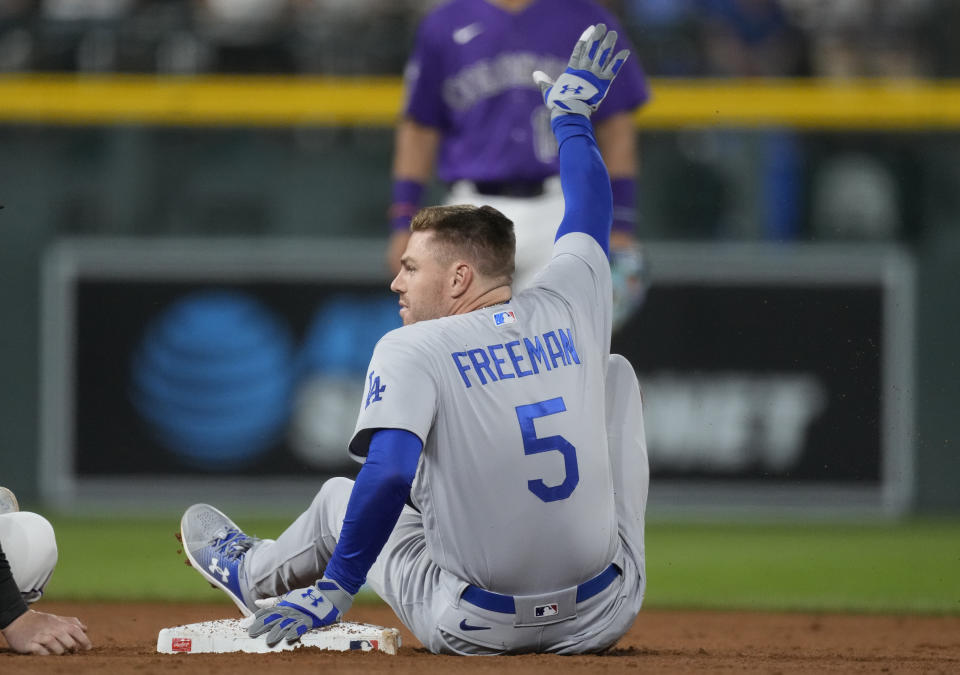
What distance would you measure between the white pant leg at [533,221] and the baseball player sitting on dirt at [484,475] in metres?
1.97

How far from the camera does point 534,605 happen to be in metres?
3.56

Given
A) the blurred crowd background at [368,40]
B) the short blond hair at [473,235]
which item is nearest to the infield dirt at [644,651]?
the short blond hair at [473,235]

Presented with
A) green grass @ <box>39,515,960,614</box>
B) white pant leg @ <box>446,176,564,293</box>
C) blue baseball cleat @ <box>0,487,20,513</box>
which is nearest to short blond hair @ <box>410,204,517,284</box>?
blue baseball cleat @ <box>0,487,20,513</box>

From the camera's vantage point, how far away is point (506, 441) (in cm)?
346

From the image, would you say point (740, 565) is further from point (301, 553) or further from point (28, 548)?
point (28, 548)

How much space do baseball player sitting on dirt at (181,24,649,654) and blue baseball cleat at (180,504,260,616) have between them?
0.29 ft

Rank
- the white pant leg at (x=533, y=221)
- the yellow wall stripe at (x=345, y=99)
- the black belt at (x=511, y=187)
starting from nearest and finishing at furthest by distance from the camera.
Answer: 1. the white pant leg at (x=533, y=221)
2. the black belt at (x=511, y=187)
3. the yellow wall stripe at (x=345, y=99)

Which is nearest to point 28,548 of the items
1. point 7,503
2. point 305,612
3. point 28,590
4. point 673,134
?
point 28,590

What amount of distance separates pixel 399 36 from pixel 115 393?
2855 mm

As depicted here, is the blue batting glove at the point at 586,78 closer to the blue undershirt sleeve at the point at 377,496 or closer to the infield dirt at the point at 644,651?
the blue undershirt sleeve at the point at 377,496

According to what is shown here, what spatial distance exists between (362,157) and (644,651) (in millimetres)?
6175

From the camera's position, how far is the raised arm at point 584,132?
3.97 metres

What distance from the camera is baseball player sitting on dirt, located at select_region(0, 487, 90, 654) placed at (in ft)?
11.8

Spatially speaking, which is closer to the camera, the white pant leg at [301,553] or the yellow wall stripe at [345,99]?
the white pant leg at [301,553]
